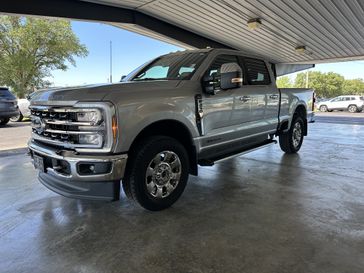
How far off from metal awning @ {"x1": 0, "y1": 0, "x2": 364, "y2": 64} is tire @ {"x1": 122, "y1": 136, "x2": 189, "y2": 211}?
648cm

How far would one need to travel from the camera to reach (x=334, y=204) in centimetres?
371

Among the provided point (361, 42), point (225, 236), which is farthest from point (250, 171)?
point (361, 42)

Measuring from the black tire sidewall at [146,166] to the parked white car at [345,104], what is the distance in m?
25.7

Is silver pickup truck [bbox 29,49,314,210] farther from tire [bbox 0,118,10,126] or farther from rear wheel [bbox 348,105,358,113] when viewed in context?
rear wheel [bbox 348,105,358,113]

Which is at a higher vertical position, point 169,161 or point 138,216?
point 169,161

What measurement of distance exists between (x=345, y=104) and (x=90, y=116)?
27130mm

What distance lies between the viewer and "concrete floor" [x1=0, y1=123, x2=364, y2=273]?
2.52 m

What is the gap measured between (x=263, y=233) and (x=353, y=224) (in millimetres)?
988

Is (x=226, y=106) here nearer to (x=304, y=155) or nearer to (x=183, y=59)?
(x=183, y=59)

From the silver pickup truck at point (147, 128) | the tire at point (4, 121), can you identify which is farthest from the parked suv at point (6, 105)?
the silver pickup truck at point (147, 128)

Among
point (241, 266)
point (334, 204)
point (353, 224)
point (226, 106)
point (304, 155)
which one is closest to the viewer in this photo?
point (241, 266)

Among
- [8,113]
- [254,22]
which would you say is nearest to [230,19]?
[254,22]

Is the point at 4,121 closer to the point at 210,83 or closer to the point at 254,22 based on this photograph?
the point at 254,22

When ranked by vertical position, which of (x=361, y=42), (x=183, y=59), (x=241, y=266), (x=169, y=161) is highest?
(x=361, y=42)
